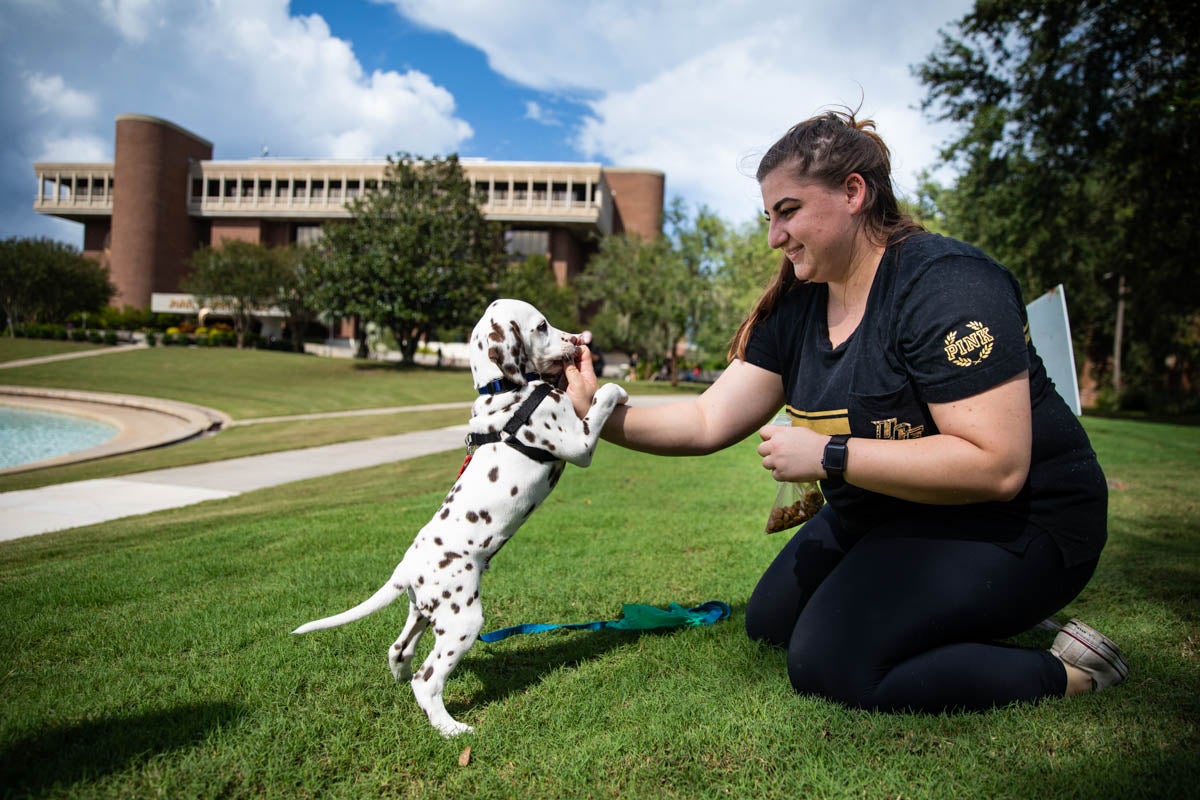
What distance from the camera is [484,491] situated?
261 centimetres

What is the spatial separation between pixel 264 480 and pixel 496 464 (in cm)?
827

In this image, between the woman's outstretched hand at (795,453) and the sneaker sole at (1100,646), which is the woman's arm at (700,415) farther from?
the sneaker sole at (1100,646)

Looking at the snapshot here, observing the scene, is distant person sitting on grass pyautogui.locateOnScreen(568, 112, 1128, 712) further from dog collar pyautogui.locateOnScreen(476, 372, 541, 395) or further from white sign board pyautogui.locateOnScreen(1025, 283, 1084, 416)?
white sign board pyautogui.locateOnScreen(1025, 283, 1084, 416)

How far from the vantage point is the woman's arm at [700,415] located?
295 centimetres

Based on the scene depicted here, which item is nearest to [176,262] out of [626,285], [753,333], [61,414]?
[626,285]

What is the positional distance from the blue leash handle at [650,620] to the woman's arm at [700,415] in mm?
930

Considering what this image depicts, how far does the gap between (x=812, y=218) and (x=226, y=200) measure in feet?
270

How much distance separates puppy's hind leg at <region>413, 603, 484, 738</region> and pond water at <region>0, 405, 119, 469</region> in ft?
52.1

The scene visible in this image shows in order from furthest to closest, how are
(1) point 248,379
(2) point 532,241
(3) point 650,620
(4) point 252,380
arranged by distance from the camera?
(2) point 532,241, (1) point 248,379, (4) point 252,380, (3) point 650,620

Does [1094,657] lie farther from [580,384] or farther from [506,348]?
[506,348]

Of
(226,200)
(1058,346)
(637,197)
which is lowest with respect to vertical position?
(1058,346)

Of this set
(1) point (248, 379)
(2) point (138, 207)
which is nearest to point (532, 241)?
(2) point (138, 207)

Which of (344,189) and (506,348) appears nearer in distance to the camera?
(506,348)

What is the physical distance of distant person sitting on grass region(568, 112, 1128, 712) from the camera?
95.1 inches
